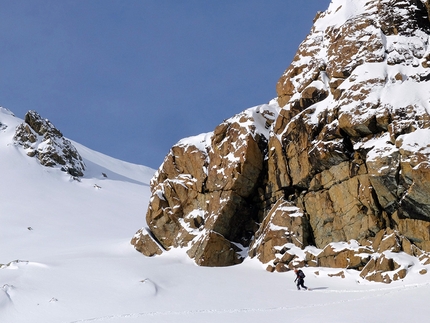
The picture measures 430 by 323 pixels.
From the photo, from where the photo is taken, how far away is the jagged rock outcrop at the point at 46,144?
6994 cm

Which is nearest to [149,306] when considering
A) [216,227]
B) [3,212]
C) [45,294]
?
[45,294]

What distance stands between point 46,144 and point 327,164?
50921 mm

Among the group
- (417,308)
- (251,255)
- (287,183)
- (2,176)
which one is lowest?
(417,308)

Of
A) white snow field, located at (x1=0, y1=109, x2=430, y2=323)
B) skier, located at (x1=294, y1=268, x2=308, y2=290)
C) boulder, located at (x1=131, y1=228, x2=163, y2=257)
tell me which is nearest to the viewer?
white snow field, located at (x1=0, y1=109, x2=430, y2=323)

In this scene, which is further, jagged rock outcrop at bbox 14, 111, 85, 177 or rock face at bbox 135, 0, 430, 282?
jagged rock outcrop at bbox 14, 111, 85, 177

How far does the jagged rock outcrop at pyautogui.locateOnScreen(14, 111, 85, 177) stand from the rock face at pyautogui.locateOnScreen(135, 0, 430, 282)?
36.0m

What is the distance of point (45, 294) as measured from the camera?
26750 mm

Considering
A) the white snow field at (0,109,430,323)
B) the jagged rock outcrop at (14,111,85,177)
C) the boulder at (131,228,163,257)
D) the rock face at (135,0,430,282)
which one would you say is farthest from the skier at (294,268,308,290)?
the jagged rock outcrop at (14,111,85,177)

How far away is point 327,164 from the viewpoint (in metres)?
29.8

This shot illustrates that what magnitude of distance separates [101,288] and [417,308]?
1524 cm

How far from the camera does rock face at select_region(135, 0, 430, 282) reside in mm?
26688

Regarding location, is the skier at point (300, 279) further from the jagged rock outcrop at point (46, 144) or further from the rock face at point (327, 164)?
the jagged rock outcrop at point (46, 144)

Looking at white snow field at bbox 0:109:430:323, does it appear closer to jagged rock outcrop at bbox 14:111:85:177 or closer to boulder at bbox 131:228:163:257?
boulder at bbox 131:228:163:257

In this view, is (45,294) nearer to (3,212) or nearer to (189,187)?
(189,187)
